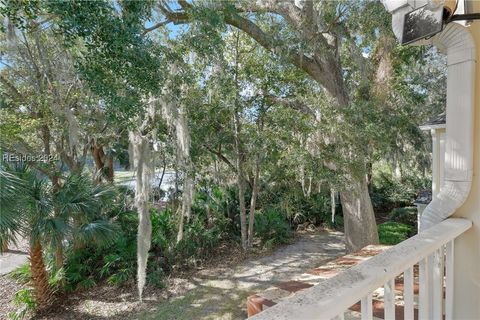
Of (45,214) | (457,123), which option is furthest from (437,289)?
(45,214)

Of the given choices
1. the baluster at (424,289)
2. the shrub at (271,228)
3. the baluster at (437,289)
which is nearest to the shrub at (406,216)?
the shrub at (271,228)

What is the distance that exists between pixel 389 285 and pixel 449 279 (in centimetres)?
77

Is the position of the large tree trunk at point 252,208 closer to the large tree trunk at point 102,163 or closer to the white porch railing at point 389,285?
the large tree trunk at point 102,163

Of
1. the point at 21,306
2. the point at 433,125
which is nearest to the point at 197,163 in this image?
the point at 21,306

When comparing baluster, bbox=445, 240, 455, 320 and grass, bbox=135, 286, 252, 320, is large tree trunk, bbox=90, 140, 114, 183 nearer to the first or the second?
grass, bbox=135, 286, 252, 320

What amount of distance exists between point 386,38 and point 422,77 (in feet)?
11.4

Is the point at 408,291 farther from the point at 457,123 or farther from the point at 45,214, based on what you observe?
the point at 45,214

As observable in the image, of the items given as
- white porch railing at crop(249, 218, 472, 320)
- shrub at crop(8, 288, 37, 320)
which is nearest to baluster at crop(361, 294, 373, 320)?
white porch railing at crop(249, 218, 472, 320)

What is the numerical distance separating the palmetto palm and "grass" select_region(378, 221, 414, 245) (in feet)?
20.0

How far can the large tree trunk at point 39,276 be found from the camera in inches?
188

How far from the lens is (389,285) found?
92cm

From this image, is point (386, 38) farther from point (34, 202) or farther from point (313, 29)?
point (34, 202)

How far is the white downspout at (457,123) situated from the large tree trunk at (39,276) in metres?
5.41

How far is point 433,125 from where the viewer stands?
3.22 m
